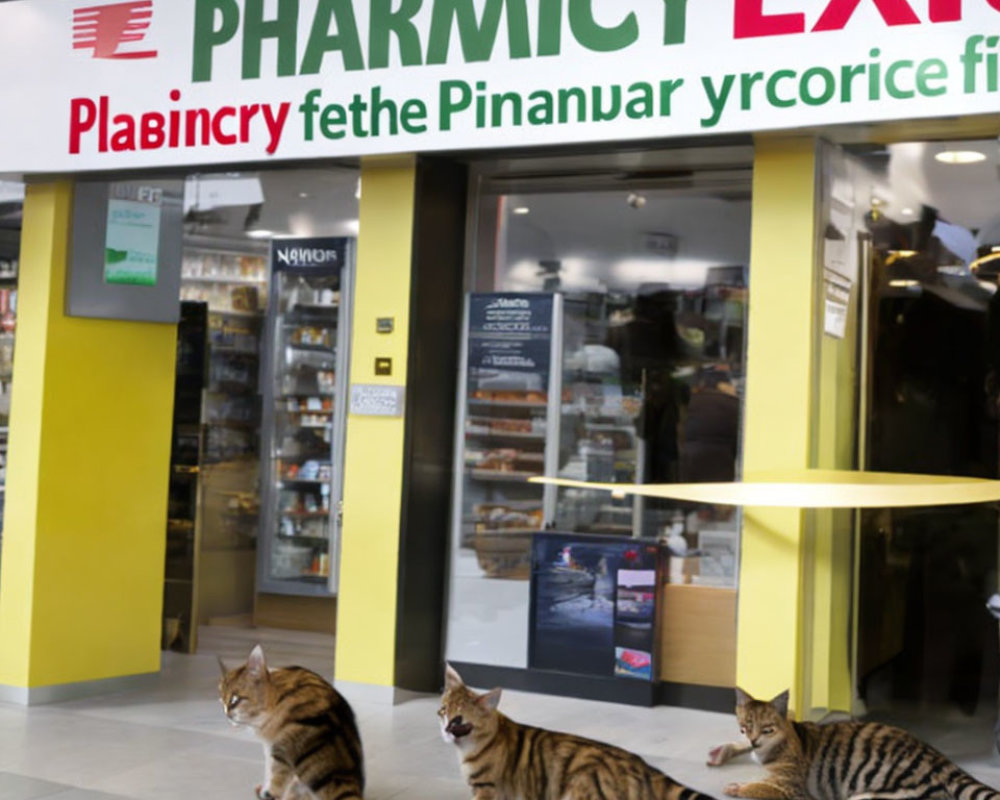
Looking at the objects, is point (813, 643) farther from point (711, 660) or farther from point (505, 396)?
point (505, 396)

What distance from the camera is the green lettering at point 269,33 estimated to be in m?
6.88

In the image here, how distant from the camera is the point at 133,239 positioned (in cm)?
757

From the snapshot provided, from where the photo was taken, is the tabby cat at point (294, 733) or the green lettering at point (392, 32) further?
the green lettering at point (392, 32)

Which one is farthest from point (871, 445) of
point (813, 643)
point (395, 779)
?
point (395, 779)

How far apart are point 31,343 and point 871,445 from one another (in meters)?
4.25

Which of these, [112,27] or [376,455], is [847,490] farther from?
[112,27]

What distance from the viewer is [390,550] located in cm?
726

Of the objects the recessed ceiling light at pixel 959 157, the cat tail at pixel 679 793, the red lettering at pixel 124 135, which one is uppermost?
the red lettering at pixel 124 135

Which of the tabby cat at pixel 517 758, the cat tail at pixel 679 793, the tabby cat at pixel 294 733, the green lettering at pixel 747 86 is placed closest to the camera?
the cat tail at pixel 679 793

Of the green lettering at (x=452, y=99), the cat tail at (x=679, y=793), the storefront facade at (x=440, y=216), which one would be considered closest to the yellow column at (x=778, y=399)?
the storefront facade at (x=440, y=216)

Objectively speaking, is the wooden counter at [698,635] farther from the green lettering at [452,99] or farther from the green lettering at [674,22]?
the green lettering at [674,22]

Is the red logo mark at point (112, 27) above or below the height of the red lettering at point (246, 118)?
above

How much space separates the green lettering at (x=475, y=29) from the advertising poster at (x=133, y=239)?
195 centimetres

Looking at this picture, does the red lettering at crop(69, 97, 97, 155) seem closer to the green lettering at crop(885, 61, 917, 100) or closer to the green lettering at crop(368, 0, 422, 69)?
the green lettering at crop(368, 0, 422, 69)
